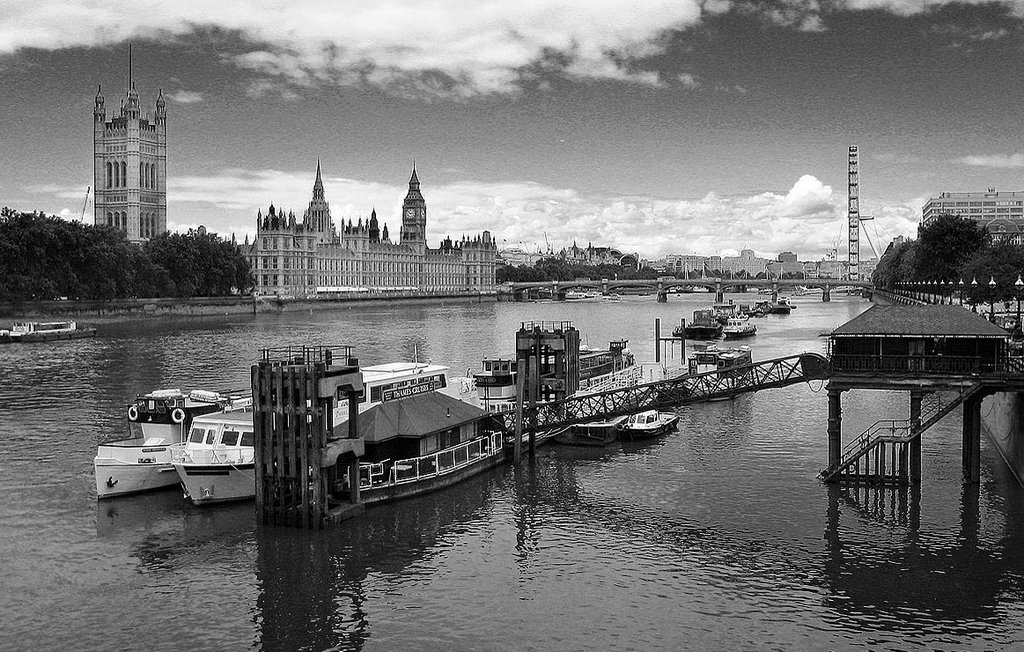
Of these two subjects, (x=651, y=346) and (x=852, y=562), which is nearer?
(x=852, y=562)

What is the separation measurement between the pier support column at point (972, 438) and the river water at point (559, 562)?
0.53 m

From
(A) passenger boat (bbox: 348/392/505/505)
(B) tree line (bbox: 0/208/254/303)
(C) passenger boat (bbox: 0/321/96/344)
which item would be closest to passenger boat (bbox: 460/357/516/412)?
(A) passenger boat (bbox: 348/392/505/505)

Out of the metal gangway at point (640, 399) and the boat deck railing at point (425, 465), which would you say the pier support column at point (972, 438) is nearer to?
the metal gangway at point (640, 399)

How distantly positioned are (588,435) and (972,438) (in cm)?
1500

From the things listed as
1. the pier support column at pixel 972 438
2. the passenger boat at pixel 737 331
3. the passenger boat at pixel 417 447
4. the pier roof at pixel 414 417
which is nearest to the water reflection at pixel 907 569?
the pier support column at pixel 972 438

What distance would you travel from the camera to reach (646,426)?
44.7 m

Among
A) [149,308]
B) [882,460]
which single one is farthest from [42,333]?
[882,460]

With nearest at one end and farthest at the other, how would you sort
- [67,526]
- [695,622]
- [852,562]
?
[695,622], [852,562], [67,526]

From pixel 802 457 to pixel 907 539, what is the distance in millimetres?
11364

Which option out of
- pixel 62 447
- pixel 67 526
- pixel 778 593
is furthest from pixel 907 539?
pixel 62 447

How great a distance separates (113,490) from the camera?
33.6 metres

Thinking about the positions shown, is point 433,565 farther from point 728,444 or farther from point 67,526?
point 728,444

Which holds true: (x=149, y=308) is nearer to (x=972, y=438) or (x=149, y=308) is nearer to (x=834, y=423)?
(x=834, y=423)

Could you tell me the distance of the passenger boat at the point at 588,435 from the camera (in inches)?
1693
